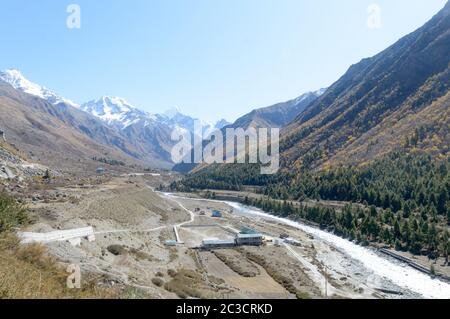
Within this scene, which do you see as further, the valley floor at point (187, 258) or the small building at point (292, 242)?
the small building at point (292, 242)

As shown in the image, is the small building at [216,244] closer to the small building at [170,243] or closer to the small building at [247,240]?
the small building at [247,240]

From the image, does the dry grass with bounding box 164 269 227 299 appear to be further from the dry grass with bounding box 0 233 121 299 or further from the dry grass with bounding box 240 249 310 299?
the dry grass with bounding box 0 233 121 299

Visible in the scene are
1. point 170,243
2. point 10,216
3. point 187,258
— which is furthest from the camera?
point 170,243

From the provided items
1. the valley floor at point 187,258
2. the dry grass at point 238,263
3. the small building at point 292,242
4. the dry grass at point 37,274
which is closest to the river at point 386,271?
the valley floor at point 187,258

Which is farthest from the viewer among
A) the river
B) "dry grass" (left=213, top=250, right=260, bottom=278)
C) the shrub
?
"dry grass" (left=213, top=250, right=260, bottom=278)

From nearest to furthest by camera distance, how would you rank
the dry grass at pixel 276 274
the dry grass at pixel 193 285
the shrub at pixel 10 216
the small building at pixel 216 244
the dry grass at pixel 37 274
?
1. the dry grass at pixel 37 274
2. the dry grass at pixel 193 285
3. the shrub at pixel 10 216
4. the dry grass at pixel 276 274
5. the small building at pixel 216 244

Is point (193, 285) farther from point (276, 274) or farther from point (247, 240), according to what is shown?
point (247, 240)

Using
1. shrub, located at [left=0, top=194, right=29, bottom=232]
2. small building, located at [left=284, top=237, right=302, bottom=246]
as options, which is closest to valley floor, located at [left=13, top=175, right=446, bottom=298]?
small building, located at [left=284, top=237, right=302, bottom=246]

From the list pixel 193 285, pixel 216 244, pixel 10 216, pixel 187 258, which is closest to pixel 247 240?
pixel 216 244

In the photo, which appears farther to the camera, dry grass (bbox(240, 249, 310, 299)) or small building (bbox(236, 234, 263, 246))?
small building (bbox(236, 234, 263, 246))
